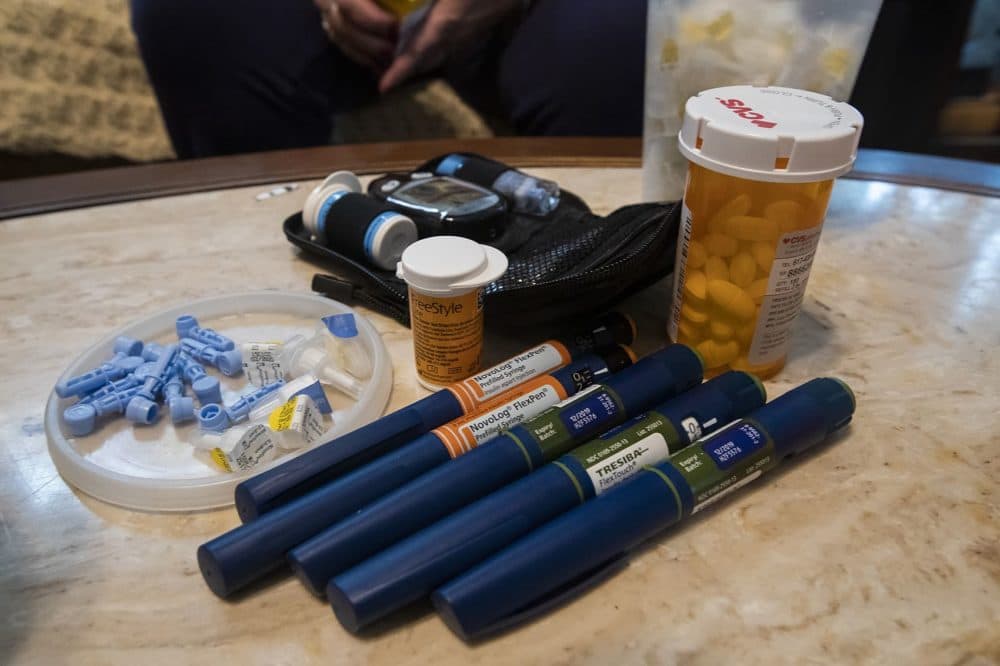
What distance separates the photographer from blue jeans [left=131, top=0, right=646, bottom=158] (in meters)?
0.99

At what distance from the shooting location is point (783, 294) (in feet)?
1.59

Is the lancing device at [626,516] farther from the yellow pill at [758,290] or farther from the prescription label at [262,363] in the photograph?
the prescription label at [262,363]

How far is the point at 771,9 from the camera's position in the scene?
1.96 ft

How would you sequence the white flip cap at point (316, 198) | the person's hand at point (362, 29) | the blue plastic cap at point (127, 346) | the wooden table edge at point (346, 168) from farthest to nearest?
the person's hand at point (362, 29) → the wooden table edge at point (346, 168) → the white flip cap at point (316, 198) → the blue plastic cap at point (127, 346)

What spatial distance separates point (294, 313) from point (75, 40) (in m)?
0.81

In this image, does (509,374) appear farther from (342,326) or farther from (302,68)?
(302,68)

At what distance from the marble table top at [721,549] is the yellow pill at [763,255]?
4.0 inches

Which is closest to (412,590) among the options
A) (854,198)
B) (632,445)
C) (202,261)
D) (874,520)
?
(632,445)

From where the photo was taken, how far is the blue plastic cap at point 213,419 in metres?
0.48

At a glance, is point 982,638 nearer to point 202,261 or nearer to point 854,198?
point 854,198

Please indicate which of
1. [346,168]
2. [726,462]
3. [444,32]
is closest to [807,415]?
[726,462]

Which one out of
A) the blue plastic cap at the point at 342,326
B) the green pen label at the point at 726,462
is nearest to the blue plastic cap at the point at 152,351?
the blue plastic cap at the point at 342,326

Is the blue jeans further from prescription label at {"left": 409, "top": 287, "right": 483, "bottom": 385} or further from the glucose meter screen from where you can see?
prescription label at {"left": 409, "top": 287, "right": 483, "bottom": 385}

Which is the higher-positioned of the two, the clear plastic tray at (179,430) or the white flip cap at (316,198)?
the white flip cap at (316,198)
